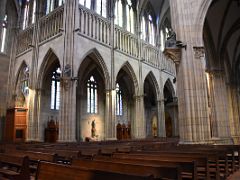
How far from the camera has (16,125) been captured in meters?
20.9

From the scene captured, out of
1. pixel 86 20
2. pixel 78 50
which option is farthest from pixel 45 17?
pixel 78 50

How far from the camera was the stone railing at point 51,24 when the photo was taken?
61.6 feet

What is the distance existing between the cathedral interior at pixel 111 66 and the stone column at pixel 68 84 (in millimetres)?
74

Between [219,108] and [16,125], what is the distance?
18027 mm

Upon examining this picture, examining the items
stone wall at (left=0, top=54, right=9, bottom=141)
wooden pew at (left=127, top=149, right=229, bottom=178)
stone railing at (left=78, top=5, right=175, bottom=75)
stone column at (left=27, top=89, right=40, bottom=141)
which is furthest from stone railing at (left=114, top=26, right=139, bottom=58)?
wooden pew at (left=127, top=149, right=229, bottom=178)

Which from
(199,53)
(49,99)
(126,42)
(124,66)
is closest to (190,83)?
(199,53)

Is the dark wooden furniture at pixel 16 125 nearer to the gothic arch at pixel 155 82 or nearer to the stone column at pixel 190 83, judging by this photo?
the gothic arch at pixel 155 82

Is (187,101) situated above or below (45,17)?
below

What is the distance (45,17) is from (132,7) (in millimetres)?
9901

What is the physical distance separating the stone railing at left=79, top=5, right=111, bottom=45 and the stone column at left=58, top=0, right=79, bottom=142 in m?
0.87

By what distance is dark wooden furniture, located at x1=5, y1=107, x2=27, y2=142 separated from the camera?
67.8 ft

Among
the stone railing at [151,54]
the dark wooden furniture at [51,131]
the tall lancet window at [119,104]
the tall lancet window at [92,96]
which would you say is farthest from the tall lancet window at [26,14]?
the tall lancet window at [119,104]

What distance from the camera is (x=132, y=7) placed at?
2489 centimetres

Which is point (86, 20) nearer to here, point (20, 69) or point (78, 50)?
point (78, 50)
